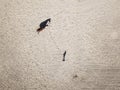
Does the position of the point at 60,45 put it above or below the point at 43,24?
below

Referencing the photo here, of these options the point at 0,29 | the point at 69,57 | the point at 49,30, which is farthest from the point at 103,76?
the point at 0,29

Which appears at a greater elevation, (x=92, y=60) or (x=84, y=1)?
(x=84, y=1)

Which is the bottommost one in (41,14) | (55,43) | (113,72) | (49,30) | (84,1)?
(113,72)

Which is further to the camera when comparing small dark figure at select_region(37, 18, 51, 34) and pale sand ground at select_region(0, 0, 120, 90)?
small dark figure at select_region(37, 18, 51, 34)

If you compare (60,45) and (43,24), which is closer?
(60,45)

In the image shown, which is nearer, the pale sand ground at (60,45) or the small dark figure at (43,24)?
the pale sand ground at (60,45)

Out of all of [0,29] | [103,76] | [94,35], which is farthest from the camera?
[0,29]

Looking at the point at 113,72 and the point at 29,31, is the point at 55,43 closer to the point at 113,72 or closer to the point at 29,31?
the point at 29,31

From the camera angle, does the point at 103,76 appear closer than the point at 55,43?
Yes
